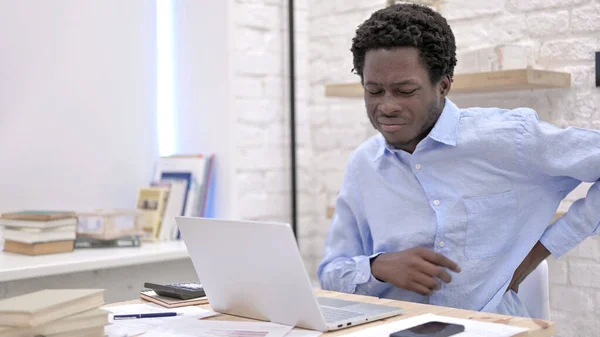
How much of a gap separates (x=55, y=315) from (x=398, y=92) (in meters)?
0.81

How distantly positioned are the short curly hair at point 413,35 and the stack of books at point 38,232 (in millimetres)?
1188

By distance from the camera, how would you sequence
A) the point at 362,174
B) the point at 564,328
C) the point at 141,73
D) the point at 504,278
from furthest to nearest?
the point at 141,73 → the point at 564,328 → the point at 362,174 → the point at 504,278

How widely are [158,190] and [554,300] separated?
135cm

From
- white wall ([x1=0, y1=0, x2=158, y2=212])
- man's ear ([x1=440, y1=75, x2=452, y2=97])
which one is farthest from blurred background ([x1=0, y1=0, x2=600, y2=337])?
man's ear ([x1=440, y1=75, x2=452, y2=97])

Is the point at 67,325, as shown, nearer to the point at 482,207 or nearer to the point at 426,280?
the point at 426,280

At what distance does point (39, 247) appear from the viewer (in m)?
2.31

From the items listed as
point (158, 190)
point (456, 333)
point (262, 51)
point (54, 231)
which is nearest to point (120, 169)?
point (158, 190)

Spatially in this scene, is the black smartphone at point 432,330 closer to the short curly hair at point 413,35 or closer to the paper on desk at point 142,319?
the paper on desk at point 142,319

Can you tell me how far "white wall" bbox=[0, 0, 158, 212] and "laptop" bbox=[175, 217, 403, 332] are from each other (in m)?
1.40

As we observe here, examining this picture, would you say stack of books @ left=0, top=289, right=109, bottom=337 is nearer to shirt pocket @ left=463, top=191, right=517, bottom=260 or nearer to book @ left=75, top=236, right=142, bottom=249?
shirt pocket @ left=463, top=191, right=517, bottom=260

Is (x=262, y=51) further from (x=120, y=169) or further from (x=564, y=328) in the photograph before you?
(x=564, y=328)

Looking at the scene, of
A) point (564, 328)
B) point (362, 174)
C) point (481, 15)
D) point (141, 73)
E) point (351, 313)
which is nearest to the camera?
point (351, 313)

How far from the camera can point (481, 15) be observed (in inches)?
95.0

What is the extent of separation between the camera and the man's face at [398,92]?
1.56 m
